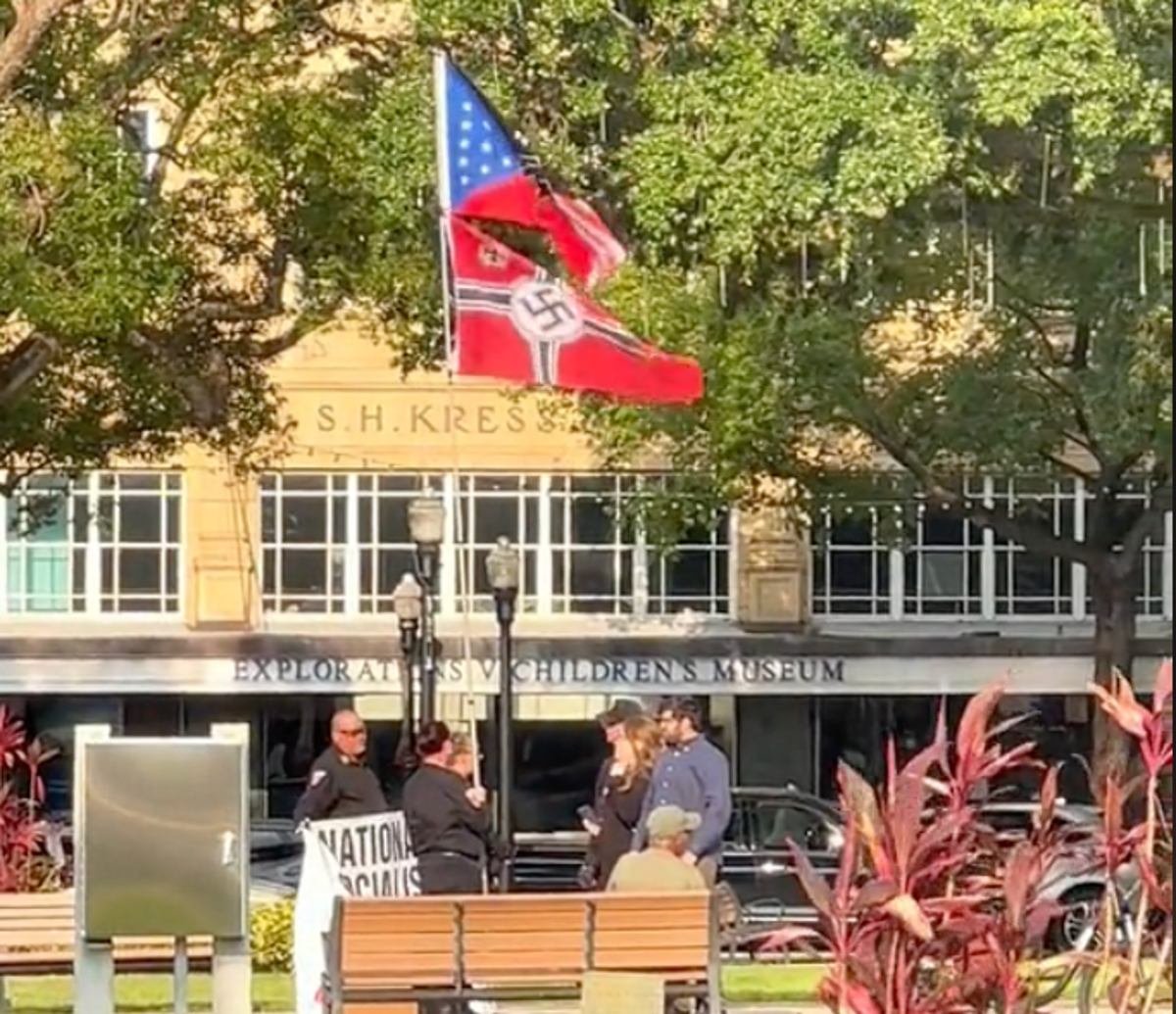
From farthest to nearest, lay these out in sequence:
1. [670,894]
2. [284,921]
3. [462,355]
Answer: [284,921]
[462,355]
[670,894]

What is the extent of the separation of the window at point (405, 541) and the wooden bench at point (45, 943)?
77.6 ft

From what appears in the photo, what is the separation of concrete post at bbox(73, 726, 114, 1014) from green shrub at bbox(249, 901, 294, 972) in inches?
222

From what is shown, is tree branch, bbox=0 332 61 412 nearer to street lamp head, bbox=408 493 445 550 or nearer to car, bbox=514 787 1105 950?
car, bbox=514 787 1105 950

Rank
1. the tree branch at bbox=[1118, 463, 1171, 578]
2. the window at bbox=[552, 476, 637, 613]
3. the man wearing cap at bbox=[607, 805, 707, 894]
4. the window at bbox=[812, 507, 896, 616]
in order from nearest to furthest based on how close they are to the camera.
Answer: the man wearing cap at bbox=[607, 805, 707, 894] → the tree branch at bbox=[1118, 463, 1171, 578] → the window at bbox=[552, 476, 637, 613] → the window at bbox=[812, 507, 896, 616]

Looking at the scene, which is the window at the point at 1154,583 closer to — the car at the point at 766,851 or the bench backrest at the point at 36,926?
the car at the point at 766,851

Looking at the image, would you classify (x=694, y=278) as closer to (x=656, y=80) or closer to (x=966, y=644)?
(x=656, y=80)

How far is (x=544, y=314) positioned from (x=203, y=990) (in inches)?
162

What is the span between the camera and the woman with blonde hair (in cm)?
1447

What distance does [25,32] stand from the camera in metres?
16.4

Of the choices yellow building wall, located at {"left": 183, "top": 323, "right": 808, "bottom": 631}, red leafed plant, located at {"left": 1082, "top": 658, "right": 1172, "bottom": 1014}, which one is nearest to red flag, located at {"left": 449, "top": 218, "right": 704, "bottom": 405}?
red leafed plant, located at {"left": 1082, "top": 658, "right": 1172, "bottom": 1014}

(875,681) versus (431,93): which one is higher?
(431,93)

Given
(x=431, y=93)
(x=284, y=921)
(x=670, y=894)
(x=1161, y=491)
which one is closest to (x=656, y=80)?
(x=431, y=93)

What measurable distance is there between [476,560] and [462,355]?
21317 mm

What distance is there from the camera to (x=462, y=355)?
15812 millimetres
